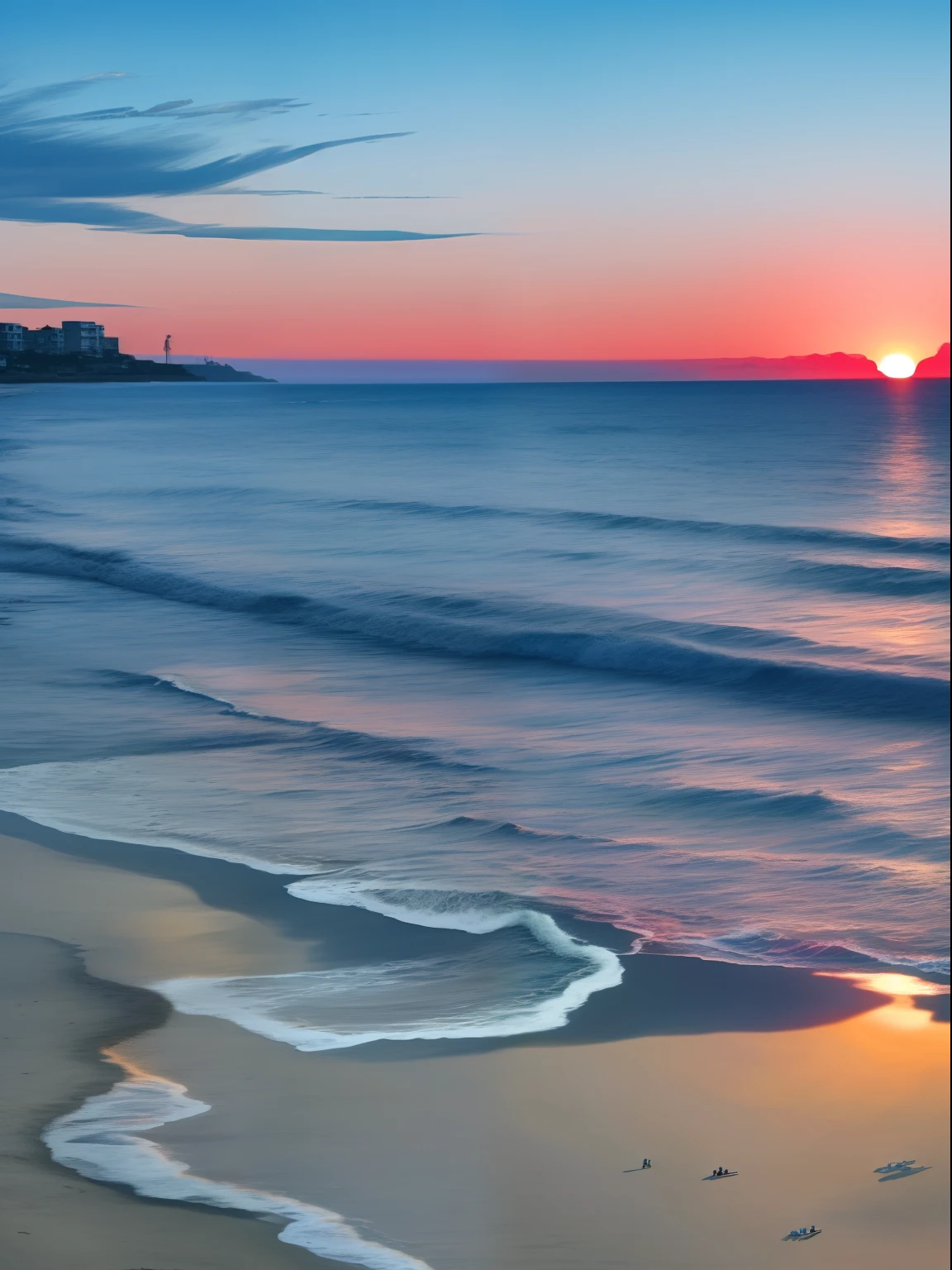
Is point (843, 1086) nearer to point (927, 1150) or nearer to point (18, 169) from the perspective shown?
point (927, 1150)

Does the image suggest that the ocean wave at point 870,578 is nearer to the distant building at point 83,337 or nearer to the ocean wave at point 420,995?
the distant building at point 83,337

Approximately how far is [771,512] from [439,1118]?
12512mm

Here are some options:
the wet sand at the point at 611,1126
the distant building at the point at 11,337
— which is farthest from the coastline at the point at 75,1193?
the distant building at the point at 11,337

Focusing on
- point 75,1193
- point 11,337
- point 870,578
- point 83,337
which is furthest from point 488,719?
point 870,578

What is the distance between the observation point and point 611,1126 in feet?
7.57

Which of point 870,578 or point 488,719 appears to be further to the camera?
point 870,578

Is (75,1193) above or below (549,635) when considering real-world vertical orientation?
below

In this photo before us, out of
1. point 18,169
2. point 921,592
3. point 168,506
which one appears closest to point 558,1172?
point 18,169

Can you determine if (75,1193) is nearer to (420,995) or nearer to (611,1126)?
(611,1126)

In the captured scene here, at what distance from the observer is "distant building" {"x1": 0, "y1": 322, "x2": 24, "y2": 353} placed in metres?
4.43

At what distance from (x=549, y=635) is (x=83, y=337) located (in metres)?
3.78

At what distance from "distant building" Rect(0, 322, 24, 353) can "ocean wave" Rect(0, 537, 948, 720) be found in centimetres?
355

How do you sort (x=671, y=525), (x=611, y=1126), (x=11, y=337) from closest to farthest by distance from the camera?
(x=611, y=1126) < (x=11, y=337) < (x=671, y=525)

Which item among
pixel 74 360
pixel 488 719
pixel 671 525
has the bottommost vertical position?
pixel 488 719
